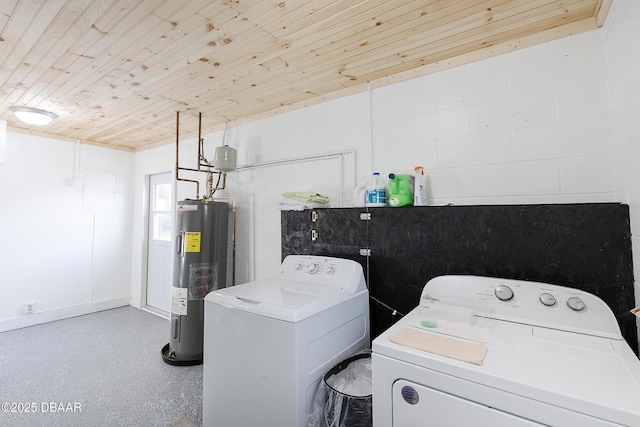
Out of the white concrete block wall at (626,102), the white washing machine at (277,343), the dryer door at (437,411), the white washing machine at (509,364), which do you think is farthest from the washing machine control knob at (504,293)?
the white washing machine at (277,343)

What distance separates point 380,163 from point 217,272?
1.74m

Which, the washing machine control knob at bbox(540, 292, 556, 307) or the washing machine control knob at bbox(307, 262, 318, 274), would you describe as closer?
the washing machine control knob at bbox(540, 292, 556, 307)

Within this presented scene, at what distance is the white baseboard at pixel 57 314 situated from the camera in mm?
3227

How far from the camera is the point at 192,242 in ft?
8.48

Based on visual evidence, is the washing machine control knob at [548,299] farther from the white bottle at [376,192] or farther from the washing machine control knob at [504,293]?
the white bottle at [376,192]

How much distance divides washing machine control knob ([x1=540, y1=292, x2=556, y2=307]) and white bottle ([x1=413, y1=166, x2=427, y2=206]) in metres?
0.75

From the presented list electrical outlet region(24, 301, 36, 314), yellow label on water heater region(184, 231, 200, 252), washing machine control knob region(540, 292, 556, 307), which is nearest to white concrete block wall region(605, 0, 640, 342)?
washing machine control knob region(540, 292, 556, 307)

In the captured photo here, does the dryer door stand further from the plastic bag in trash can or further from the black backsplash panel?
the black backsplash panel

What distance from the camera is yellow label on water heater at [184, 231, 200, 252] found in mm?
2576

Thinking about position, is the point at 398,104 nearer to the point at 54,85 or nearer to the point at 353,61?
the point at 353,61

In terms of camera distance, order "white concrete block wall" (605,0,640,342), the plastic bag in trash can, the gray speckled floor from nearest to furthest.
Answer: "white concrete block wall" (605,0,640,342), the plastic bag in trash can, the gray speckled floor

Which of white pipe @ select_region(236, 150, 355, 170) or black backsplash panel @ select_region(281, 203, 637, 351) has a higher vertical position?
white pipe @ select_region(236, 150, 355, 170)

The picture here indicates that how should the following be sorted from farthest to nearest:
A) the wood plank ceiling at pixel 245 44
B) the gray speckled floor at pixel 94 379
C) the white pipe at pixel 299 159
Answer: the white pipe at pixel 299 159
the gray speckled floor at pixel 94 379
the wood plank ceiling at pixel 245 44

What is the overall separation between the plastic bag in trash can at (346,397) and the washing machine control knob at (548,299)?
837mm
